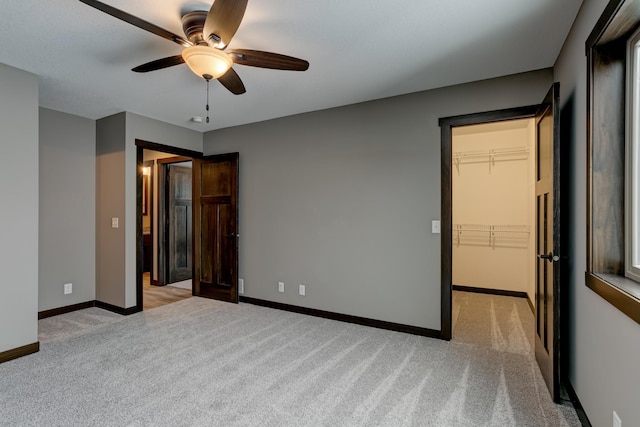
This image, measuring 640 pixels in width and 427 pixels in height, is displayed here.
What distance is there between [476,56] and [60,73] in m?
3.44

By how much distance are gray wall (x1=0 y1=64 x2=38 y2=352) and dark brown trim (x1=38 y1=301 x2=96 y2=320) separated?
114 centimetres

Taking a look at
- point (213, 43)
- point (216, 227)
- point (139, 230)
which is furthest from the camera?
point (216, 227)

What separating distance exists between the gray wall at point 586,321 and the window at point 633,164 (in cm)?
22

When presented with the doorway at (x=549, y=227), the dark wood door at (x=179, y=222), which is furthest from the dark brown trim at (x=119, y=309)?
the doorway at (x=549, y=227)

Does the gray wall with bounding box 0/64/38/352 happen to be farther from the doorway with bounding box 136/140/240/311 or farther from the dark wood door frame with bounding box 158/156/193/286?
the dark wood door frame with bounding box 158/156/193/286

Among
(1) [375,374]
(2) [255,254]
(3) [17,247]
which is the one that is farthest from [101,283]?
(1) [375,374]

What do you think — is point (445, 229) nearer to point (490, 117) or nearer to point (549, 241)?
point (549, 241)

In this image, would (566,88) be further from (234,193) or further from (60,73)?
(60,73)

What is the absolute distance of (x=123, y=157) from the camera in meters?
3.88

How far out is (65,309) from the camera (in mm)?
3936

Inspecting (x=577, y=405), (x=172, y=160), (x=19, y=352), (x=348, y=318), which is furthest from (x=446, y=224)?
(x=172, y=160)

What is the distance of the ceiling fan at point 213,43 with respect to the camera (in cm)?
160

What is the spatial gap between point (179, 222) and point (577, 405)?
5470 millimetres

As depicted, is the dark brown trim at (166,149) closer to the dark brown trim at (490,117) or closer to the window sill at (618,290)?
the dark brown trim at (490,117)
